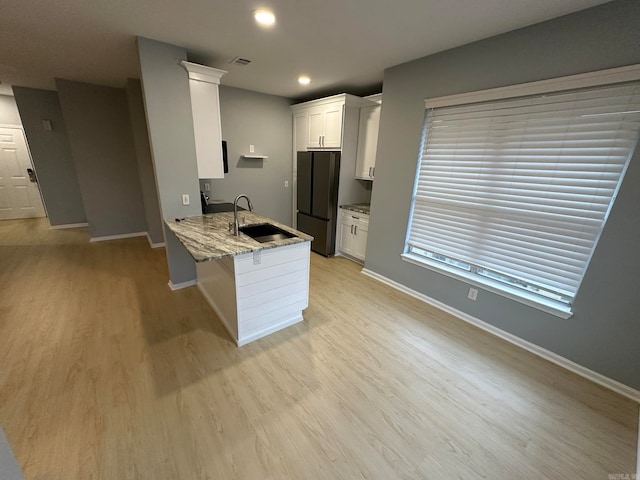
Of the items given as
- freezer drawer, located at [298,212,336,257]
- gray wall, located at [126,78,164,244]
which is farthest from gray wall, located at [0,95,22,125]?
freezer drawer, located at [298,212,336,257]

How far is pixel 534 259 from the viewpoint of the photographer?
7.04 feet

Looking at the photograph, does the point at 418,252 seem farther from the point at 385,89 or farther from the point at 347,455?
the point at 347,455

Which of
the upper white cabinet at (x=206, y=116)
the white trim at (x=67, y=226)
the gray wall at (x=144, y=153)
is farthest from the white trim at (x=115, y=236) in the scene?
the upper white cabinet at (x=206, y=116)

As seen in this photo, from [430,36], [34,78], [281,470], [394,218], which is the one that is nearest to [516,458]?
[281,470]

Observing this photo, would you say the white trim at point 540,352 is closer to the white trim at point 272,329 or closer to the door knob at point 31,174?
the white trim at point 272,329

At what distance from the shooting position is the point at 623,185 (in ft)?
5.59

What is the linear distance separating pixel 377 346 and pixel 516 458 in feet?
3.43

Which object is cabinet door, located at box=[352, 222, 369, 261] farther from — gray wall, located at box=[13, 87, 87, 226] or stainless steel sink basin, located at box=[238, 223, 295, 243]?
gray wall, located at box=[13, 87, 87, 226]

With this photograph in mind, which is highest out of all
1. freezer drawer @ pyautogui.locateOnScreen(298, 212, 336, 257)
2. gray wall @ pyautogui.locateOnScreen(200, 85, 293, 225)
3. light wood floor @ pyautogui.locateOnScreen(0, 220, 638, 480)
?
gray wall @ pyautogui.locateOnScreen(200, 85, 293, 225)

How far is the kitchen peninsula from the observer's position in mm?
2010

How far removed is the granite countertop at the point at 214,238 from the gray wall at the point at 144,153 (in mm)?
1361

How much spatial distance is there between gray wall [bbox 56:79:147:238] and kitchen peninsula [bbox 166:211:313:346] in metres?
2.98

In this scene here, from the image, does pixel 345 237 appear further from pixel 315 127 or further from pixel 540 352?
pixel 540 352

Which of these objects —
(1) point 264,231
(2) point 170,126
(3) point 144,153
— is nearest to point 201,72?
(2) point 170,126
